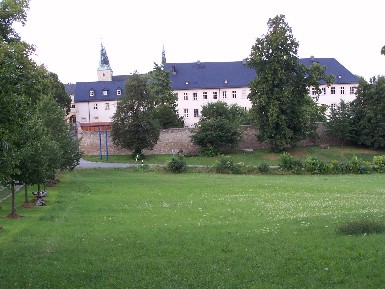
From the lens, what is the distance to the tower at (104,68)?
442 feet

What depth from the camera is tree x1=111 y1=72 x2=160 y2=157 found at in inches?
2426

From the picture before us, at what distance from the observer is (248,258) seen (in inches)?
449

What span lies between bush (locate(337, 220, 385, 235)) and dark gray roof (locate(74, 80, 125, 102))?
97465mm

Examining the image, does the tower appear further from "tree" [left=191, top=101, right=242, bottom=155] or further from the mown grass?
"tree" [left=191, top=101, right=242, bottom=155]

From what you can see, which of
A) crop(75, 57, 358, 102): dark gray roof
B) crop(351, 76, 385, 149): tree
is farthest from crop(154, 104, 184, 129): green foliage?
crop(351, 76, 385, 149): tree

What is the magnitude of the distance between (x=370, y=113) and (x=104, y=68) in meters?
83.3

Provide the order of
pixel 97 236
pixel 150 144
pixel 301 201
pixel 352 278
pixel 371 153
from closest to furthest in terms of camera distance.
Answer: pixel 352 278 < pixel 97 236 < pixel 301 201 < pixel 150 144 < pixel 371 153

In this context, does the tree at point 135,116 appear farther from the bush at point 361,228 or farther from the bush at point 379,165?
the bush at point 361,228

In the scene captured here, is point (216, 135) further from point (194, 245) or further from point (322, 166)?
point (194, 245)

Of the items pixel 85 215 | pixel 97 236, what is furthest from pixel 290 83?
pixel 97 236

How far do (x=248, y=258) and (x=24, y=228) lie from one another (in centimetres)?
1036

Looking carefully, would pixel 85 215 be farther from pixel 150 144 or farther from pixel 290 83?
pixel 290 83

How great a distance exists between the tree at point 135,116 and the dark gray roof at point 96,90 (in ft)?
155

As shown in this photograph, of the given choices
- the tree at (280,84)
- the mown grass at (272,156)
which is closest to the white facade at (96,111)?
the mown grass at (272,156)
